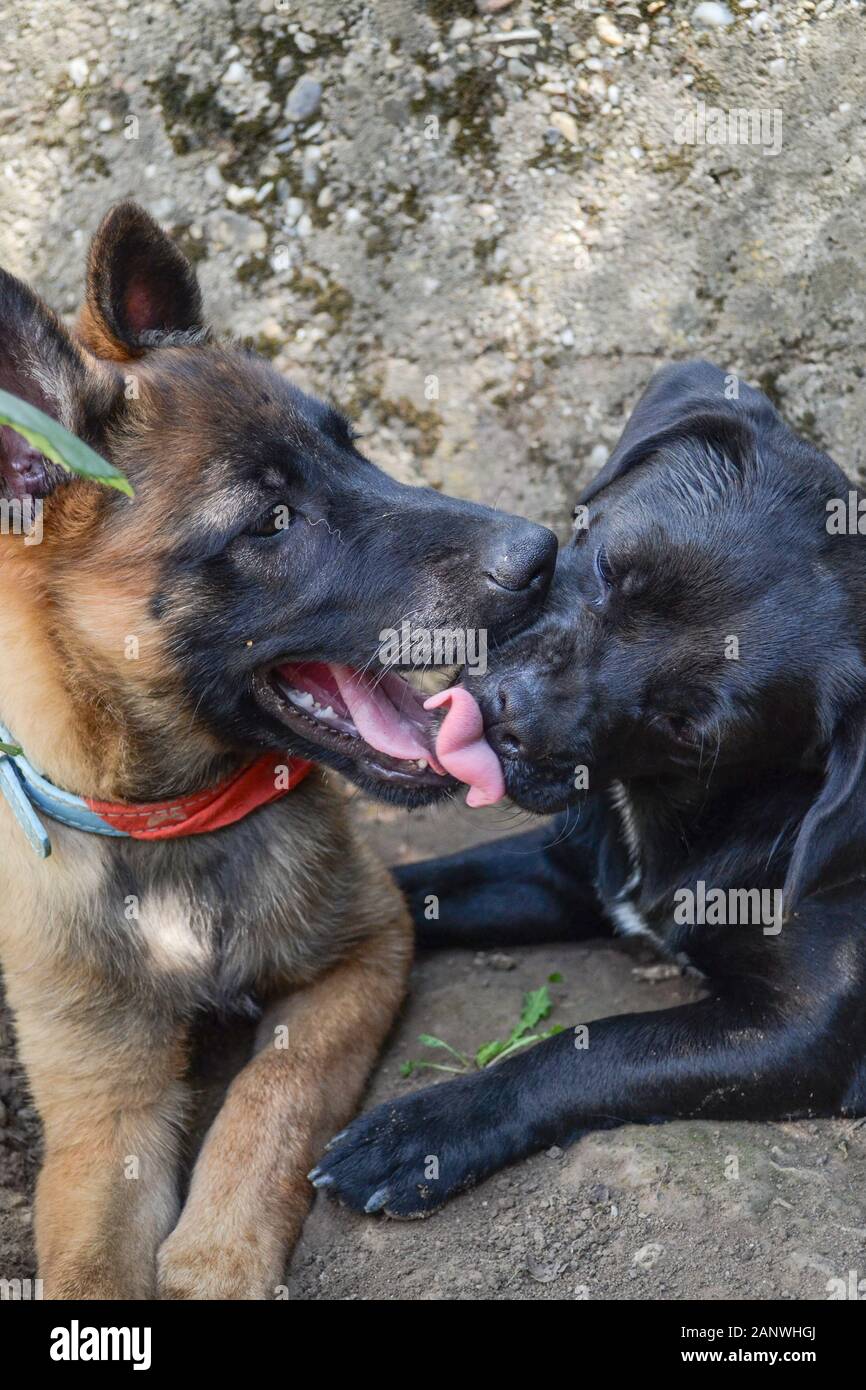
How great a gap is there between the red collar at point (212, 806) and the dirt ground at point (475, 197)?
1422mm

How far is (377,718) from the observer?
3.36 metres

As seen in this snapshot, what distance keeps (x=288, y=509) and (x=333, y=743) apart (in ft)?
1.75

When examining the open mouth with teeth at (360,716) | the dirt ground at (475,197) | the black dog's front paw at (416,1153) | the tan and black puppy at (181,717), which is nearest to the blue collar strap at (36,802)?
the tan and black puppy at (181,717)

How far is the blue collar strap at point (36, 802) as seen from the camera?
3250 millimetres

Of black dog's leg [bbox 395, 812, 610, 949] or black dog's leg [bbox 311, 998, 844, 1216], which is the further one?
black dog's leg [bbox 395, 812, 610, 949]

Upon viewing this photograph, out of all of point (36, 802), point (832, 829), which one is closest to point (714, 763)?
point (832, 829)

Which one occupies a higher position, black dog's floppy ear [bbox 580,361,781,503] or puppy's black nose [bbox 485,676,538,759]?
black dog's floppy ear [bbox 580,361,781,503]

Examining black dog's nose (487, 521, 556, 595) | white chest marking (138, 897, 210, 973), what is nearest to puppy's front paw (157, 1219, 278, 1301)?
white chest marking (138, 897, 210, 973)

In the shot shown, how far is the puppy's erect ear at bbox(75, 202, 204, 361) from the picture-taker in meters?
3.34

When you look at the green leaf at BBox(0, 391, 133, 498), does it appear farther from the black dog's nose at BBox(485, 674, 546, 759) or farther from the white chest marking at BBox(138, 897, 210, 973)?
the white chest marking at BBox(138, 897, 210, 973)

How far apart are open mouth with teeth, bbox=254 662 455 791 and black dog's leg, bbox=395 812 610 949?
98 cm

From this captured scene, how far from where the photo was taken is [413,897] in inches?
174

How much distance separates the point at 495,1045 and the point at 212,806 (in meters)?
0.98

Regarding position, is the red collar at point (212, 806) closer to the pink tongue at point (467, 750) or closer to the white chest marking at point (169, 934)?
the white chest marking at point (169, 934)
